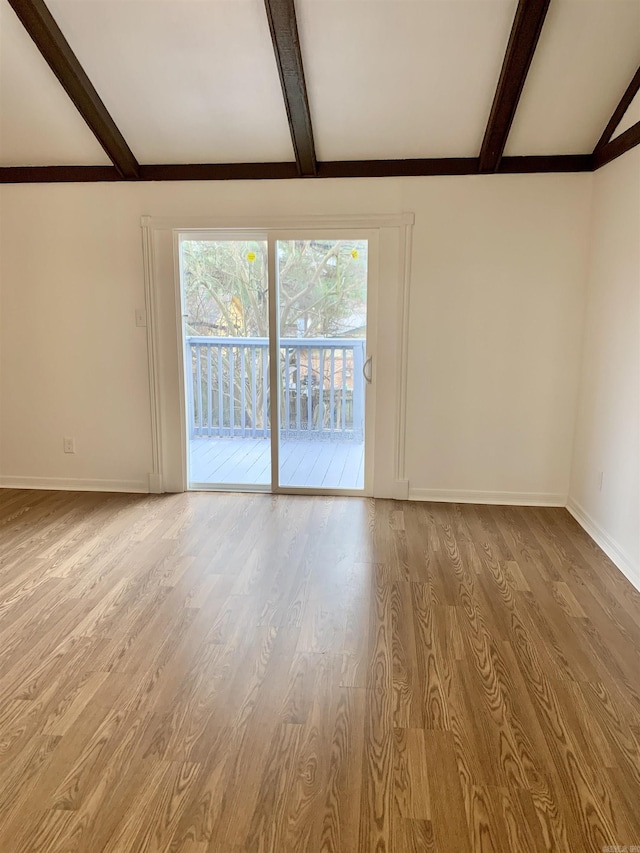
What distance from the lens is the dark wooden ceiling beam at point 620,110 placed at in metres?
Result: 2.99

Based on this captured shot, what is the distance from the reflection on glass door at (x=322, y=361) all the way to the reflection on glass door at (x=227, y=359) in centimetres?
24

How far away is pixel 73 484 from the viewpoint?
4.28 m

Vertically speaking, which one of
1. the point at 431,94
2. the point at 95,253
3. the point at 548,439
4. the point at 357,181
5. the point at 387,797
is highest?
the point at 431,94

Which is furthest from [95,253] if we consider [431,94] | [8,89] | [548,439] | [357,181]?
[548,439]

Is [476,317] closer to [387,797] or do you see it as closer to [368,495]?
[368,495]

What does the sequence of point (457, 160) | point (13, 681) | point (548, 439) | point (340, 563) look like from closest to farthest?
point (13, 681), point (340, 563), point (457, 160), point (548, 439)

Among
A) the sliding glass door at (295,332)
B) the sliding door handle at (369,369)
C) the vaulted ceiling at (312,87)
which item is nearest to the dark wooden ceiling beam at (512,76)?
the vaulted ceiling at (312,87)

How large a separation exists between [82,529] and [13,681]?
1.51 meters

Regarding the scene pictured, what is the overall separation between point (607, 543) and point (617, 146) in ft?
7.14

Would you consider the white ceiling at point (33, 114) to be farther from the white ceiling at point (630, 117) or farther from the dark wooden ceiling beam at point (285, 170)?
the white ceiling at point (630, 117)

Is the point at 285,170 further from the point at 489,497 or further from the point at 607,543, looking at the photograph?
the point at 607,543

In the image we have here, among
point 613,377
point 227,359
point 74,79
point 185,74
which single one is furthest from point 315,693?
point 227,359

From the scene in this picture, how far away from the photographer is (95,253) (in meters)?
3.95

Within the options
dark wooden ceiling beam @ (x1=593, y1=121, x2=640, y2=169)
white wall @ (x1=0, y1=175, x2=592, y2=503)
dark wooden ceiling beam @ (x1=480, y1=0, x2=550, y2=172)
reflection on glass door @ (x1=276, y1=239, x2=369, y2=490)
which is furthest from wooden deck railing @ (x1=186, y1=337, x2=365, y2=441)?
dark wooden ceiling beam @ (x1=593, y1=121, x2=640, y2=169)
